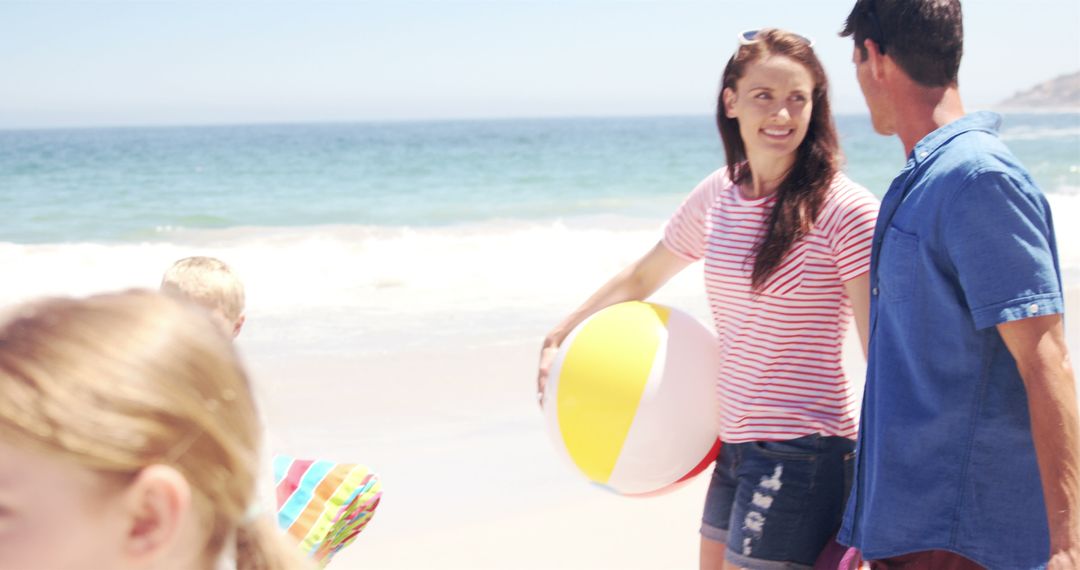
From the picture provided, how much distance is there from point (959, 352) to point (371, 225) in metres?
16.8

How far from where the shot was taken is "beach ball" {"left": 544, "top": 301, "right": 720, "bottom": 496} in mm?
2926

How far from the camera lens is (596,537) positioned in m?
4.60

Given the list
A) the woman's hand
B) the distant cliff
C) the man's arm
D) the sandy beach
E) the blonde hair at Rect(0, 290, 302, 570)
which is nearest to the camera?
the blonde hair at Rect(0, 290, 302, 570)

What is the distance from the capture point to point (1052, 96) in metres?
96.1

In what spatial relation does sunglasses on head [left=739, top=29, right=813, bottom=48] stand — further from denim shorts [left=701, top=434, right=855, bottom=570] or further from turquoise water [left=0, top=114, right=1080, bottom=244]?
turquoise water [left=0, top=114, right=1080, bottom=244]

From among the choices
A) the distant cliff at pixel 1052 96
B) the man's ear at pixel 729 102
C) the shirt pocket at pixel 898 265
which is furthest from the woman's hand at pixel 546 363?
the distant cliff at pixel 1052 96

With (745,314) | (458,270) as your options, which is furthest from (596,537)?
(458,270)

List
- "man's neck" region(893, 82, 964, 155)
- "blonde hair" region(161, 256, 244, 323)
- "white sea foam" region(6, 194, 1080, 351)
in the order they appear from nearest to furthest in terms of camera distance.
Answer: "man's neck" region(893, 82, 964, 155) < "blonde hair" region(161, 256, 244, 323) < "white sea foam" region(6, 194, 1080, 351)

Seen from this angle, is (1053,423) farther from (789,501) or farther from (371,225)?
(371,225)

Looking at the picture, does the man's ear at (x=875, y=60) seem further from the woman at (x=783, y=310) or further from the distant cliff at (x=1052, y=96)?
the distant cliff at (x=1052, y=96)

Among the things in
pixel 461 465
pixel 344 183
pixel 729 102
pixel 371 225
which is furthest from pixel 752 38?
pixel 344 183

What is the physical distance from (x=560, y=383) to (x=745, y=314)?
1.74 feet

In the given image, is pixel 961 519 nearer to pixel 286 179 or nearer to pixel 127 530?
pixel 127 530

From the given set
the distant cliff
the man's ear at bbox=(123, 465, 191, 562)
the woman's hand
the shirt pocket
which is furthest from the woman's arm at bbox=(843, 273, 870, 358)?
the distant cliff
